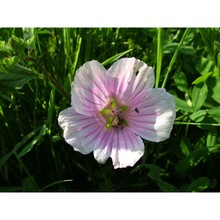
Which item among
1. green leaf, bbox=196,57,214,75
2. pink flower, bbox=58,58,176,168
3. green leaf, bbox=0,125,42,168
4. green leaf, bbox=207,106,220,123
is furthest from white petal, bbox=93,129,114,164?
green leaf, bbox=196,57,214,75

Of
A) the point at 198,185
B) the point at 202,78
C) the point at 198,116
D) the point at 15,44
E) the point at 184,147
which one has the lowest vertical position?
the point at 198,185

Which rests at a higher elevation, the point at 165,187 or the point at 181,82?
the point at 181,82

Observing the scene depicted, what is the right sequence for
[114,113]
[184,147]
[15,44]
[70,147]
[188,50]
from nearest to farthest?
[15,44] < [114,113] < [184,147] < [70,147] < [188,50]

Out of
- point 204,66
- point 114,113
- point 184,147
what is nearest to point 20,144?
point 114,113

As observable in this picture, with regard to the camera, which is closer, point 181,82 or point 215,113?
point 215,113

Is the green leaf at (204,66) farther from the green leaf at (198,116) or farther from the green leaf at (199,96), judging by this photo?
the green leaf at (198,116)

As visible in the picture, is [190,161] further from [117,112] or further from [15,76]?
[15,76]
